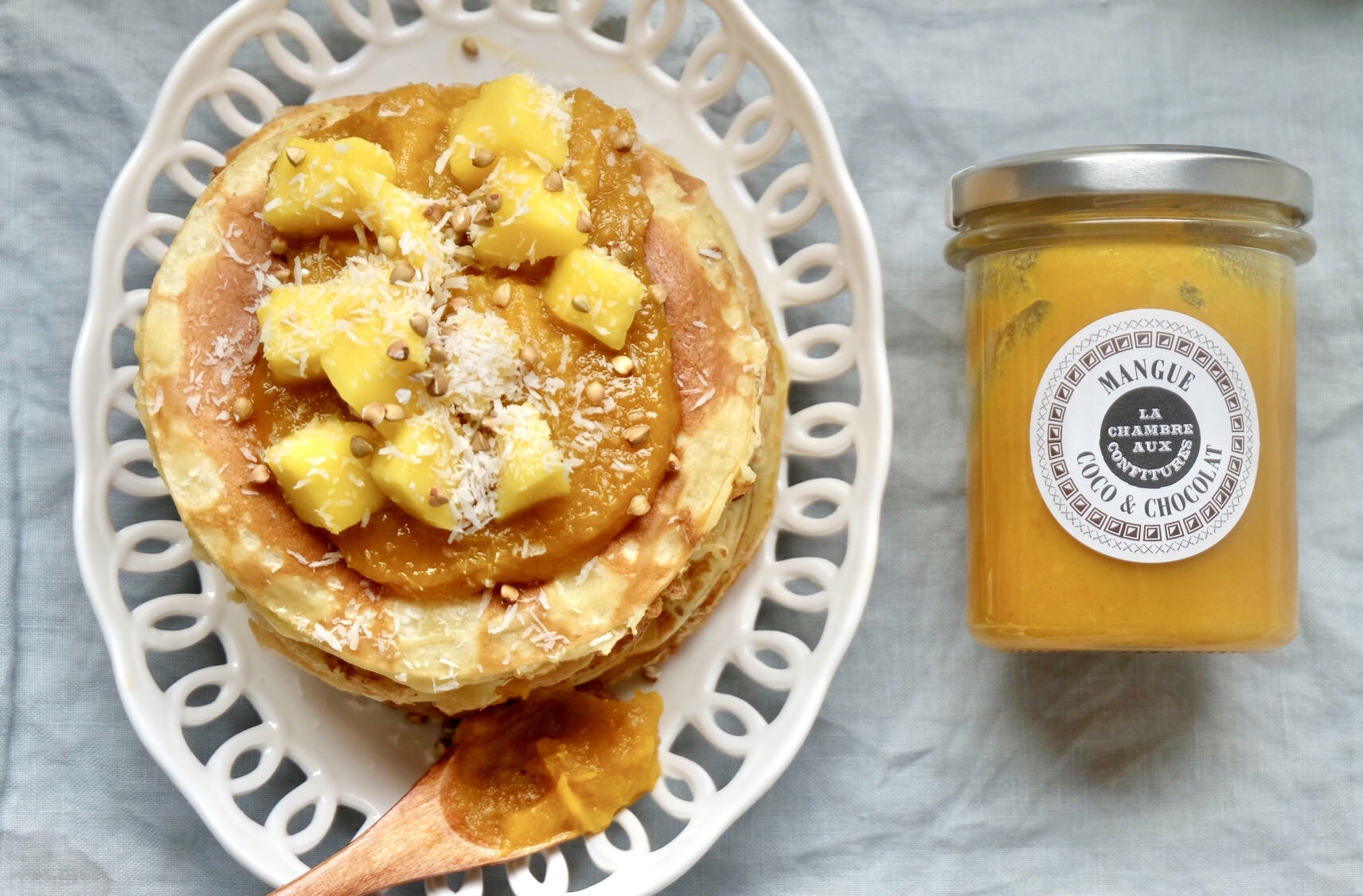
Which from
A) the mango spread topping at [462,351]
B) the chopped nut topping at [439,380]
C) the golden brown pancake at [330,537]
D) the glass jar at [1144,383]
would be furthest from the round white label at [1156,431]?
the chopped nut topping at [439,380]

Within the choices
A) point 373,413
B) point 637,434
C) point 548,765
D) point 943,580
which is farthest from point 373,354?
point 943,580

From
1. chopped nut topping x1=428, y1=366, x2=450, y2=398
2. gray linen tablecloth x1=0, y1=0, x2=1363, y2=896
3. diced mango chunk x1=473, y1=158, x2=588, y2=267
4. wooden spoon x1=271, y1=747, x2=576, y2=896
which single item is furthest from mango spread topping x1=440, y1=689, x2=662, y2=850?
diced mango chunk x1=473, y1=158, x2=588, y2=267

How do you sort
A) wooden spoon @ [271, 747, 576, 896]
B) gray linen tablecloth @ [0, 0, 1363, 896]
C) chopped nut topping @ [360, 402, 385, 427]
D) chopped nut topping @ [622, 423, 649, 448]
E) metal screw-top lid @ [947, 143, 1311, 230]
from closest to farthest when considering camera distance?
chopped nut topping @ [360, 402, 385, 427]
chopped nut topping @ [622, 423, 649, 448]
metal screw-top lid @ [947, 143, 1311, 230]
wooden spoon @ [271, 747, 576, 896]
gray linen tablecloth @ [0, 0, 1363, 896]

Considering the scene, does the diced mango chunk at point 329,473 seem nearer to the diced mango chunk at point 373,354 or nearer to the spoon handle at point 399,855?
the diced mango chunk at point 373,354

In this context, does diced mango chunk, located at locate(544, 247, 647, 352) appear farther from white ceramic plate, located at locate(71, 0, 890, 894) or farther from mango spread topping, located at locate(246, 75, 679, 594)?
white ceramic plate, located at locate(71, 0, 890, 894)

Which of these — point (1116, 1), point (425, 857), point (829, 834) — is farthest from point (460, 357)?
point (1116, 1)

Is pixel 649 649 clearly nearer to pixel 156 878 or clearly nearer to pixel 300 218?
pixel 300 218
